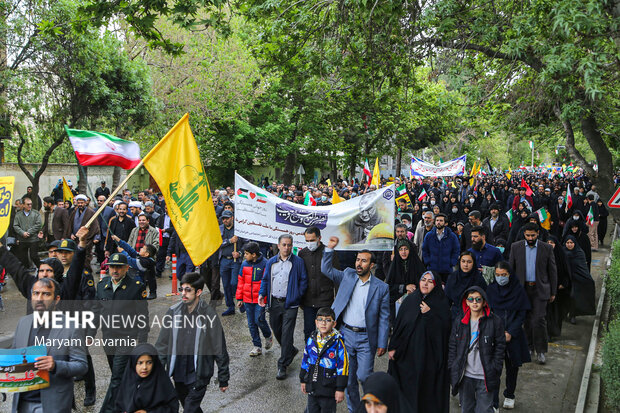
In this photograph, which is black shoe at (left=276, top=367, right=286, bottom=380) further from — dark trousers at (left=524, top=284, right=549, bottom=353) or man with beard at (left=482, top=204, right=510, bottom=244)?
man with beard at (left=482, top=204, right=510, bottom=244)

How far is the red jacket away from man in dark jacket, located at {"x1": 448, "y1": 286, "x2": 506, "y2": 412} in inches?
118

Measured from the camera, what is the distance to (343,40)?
30.2 ft

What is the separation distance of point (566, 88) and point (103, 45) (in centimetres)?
1254

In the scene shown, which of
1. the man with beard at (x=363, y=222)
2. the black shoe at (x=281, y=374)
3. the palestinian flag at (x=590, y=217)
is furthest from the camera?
the palestinian flag at (x=590, y=217)

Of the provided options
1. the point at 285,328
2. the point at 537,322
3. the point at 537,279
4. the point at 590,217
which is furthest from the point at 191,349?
the point at 590,217

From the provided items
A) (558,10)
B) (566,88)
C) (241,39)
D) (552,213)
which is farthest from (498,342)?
(241,39)

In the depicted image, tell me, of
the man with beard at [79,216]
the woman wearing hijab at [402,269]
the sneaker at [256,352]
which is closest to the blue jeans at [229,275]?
the sneaker at [256,352]

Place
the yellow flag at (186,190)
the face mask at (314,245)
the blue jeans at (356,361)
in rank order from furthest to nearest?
the face mask at (314,245) < the yellow flag at (186,190) < the blue jeans at (356,361)

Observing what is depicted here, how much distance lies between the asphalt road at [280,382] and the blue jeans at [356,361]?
0.59m

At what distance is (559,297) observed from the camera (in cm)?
856

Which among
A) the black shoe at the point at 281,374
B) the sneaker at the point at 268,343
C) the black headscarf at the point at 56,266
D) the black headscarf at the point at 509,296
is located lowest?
the black shoe at the point at 281,374

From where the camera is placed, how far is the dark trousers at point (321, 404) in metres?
4.88

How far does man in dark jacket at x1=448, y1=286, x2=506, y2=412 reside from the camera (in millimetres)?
5125

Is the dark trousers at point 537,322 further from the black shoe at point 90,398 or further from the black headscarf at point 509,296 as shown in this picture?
the black shoe at point 90,398
